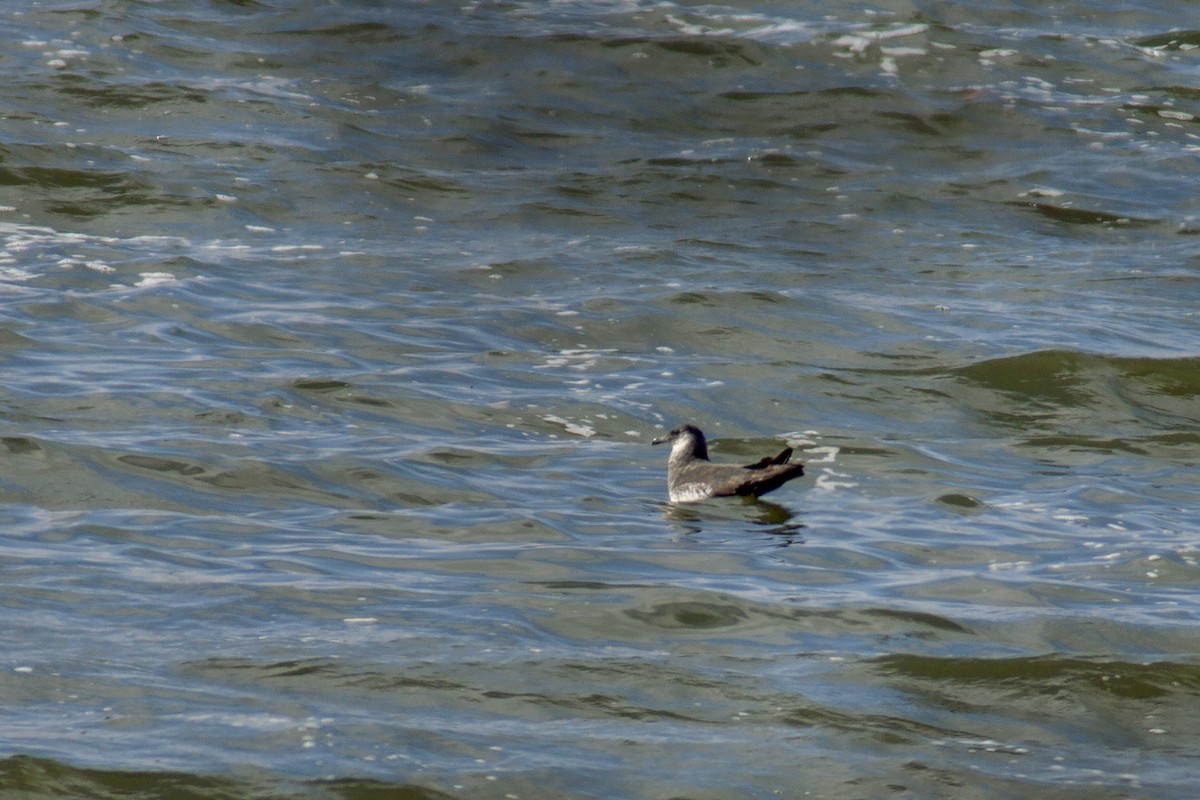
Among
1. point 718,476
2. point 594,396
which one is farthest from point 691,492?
point 594,396

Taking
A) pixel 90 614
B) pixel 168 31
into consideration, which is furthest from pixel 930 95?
pixel 90 614

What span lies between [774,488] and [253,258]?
5974 mm

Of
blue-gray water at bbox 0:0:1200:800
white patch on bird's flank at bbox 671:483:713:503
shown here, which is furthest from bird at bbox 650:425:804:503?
blue-gray water at bbox 0:0:1200:800

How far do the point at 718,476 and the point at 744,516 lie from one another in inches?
12.0

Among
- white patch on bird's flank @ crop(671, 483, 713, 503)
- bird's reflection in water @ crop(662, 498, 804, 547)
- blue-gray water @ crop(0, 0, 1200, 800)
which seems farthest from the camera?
white patch on bird's flank @ crop(671, 483, 713, 503)

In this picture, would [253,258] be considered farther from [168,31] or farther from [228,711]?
[228,711]

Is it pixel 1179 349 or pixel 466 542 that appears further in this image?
pixel 1179 349

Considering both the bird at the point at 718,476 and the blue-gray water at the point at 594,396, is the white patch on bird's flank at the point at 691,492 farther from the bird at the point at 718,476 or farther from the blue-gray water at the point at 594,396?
the blue-gray water at the point at 594,396

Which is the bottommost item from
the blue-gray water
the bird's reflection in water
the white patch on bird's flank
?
the bird's reflection in water

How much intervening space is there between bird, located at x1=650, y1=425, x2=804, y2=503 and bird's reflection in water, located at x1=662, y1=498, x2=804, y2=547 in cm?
7

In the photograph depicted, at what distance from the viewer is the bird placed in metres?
9.53

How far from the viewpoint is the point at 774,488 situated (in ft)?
32.0

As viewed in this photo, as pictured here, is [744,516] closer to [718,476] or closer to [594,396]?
[718,476]

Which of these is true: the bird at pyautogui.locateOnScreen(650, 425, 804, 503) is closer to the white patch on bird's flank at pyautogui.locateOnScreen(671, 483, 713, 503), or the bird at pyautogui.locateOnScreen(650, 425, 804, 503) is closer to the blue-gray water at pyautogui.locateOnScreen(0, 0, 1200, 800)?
the white patch on bird's flank at pyautogui.locateOnScreen(671, 483, 713, 503)
